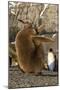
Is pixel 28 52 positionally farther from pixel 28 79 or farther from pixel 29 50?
pixel 28 79

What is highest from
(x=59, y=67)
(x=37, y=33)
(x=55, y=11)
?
(x=55, y=11)

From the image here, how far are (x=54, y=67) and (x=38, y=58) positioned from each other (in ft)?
0.39

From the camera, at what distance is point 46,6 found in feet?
4.09

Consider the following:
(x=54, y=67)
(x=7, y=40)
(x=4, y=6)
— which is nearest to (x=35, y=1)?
(x=4, y=6)

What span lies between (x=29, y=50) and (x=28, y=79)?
0.58 ft

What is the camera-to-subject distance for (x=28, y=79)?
1.21m

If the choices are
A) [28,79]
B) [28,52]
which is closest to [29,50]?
[28,52]

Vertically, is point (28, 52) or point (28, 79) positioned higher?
point (28, 52)

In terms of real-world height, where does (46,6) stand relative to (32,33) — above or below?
above

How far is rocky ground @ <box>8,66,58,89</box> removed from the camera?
1194 millimetres

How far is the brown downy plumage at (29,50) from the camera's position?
1.21 metres

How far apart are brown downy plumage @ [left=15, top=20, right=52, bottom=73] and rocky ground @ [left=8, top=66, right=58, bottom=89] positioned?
4 centimetres

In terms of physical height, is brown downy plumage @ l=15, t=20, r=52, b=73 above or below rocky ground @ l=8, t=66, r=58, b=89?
above

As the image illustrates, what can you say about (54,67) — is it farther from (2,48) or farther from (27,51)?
(2,48)
